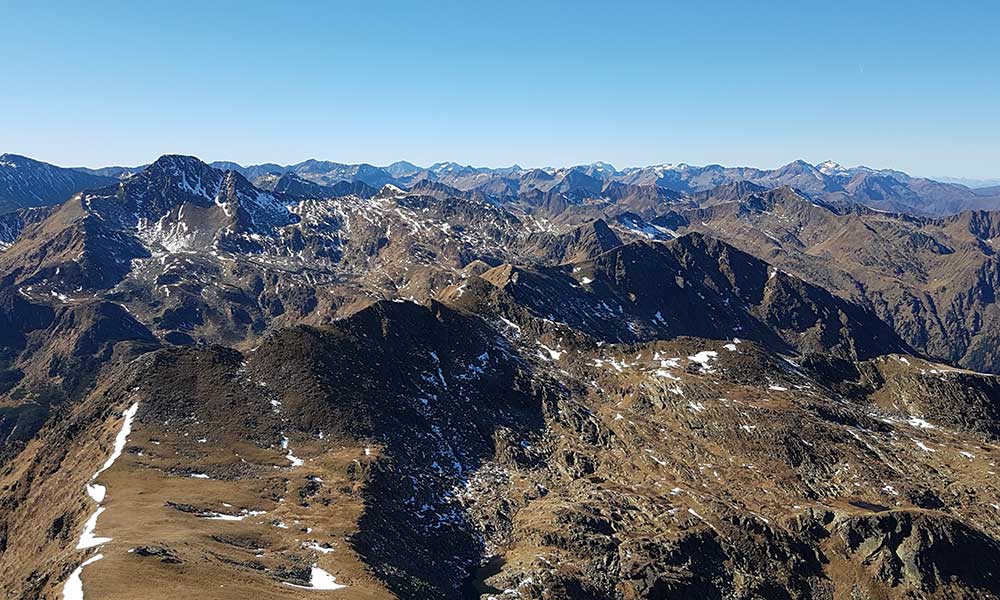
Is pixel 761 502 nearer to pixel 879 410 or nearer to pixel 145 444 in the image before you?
pixel 879 410

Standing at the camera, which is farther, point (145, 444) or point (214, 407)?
point (214, 407)

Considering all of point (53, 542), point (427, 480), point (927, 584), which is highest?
point (53, 542)

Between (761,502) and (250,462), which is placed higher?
(250,462)

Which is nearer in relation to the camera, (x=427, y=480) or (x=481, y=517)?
(x=481, y=517)

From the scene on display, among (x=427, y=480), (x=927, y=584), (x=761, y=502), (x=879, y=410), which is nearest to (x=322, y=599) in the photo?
(x=427, y=480)

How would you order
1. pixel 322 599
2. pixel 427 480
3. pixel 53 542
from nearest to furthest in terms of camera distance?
pixel 322 599 < pixel 53 542 < pixel 427 480

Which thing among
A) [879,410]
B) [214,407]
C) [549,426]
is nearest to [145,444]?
[214,407]

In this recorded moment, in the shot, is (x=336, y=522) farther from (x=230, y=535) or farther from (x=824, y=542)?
(x=824, y=542)

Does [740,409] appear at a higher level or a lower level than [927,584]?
higher

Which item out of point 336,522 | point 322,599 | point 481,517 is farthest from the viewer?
point 481,517
